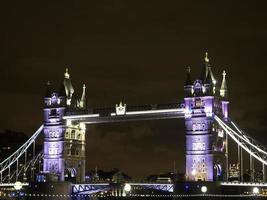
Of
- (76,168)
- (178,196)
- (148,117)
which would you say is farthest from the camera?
(76,168)

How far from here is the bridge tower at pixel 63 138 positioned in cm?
10962

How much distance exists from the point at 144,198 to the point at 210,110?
44431 mm

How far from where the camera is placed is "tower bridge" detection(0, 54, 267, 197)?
95.3 metres

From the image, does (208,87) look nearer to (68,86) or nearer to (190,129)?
(190,129)

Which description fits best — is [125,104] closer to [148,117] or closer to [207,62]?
[148,117]

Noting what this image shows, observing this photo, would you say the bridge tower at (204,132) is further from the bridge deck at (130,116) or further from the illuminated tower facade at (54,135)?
the illuminated tower facade at (54,135)

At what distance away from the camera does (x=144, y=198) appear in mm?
136250

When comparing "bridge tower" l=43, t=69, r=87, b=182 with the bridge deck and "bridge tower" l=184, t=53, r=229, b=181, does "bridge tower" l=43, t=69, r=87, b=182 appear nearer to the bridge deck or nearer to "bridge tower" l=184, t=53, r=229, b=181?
the bridge deck

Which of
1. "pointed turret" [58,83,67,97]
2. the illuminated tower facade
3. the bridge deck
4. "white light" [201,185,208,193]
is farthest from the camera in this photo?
"pointed turret" [58,83,67,97]

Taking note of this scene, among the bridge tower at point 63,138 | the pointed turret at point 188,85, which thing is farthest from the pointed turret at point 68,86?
the pointed turret at point 188,85

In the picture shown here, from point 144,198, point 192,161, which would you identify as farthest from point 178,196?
point 144,198

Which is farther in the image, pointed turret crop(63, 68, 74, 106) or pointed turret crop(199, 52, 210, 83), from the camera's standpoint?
pointed turret crop(63, 68, 74, 106)

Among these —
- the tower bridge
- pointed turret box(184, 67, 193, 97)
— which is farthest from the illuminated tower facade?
pointed turret box(184, 67, 193, 97)

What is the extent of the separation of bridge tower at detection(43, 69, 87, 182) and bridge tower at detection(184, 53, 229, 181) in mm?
17925
